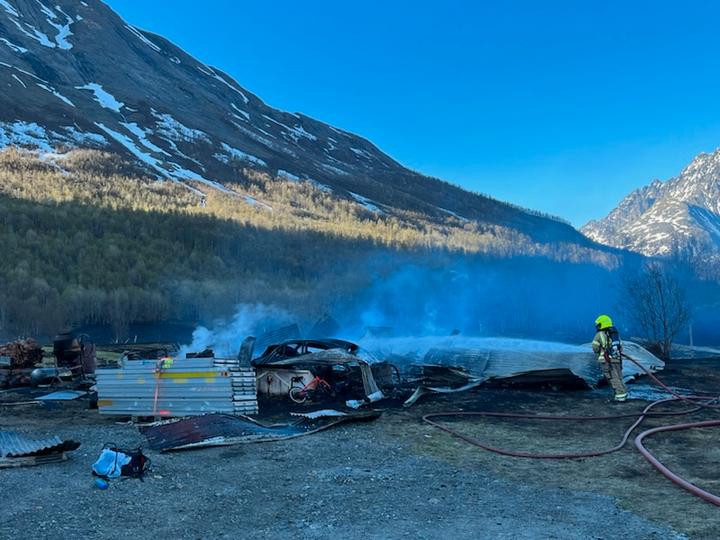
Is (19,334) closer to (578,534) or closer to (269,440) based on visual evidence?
(269,440)

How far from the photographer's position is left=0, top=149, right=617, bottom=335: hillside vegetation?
51.8 m

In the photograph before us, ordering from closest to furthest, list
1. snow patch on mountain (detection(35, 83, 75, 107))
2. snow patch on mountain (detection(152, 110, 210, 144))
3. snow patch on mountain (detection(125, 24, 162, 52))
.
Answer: snow patch on mountain (detection(35, 83, 75, 107)) → snow patch on mountain (detection(152, 110, 210, 144)) → snow patch on mountain (detection(125, 24, 162, 52))

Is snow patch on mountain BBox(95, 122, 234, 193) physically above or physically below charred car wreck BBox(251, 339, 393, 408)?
above

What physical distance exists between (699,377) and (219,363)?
14282 mm

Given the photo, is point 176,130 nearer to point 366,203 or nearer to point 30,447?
point 366,203

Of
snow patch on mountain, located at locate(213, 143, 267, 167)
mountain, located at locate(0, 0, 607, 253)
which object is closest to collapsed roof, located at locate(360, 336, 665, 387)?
mountain, located at locate(0, 0, 607, 253)

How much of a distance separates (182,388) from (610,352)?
336 inches

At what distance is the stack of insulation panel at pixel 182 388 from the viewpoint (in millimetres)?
10914

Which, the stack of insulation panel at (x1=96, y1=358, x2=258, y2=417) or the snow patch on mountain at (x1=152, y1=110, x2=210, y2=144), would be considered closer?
the stack of insulation panel at (x1=96, y1=358, x2=258, y2=417)

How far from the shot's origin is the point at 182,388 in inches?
435

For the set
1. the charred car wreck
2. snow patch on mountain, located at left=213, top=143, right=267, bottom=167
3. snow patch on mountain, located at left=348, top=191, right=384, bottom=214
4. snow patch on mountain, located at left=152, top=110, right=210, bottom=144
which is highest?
snow patch on mountain, located at left=152, top=110, right=210, bottom=144

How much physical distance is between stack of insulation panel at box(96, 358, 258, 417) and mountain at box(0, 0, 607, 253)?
76.4 meters

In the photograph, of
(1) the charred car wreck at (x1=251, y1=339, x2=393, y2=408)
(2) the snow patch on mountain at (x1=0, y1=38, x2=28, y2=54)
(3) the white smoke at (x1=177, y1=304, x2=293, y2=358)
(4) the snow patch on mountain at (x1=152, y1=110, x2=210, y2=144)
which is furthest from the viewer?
(2) the snow patch on mountain at (x1=0, y1=38, x2=28, y2=54)

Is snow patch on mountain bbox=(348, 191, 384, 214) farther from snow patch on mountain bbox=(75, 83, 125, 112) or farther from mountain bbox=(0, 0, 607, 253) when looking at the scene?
snow patch on mountain bbox=(75, 83, 125, 112)
